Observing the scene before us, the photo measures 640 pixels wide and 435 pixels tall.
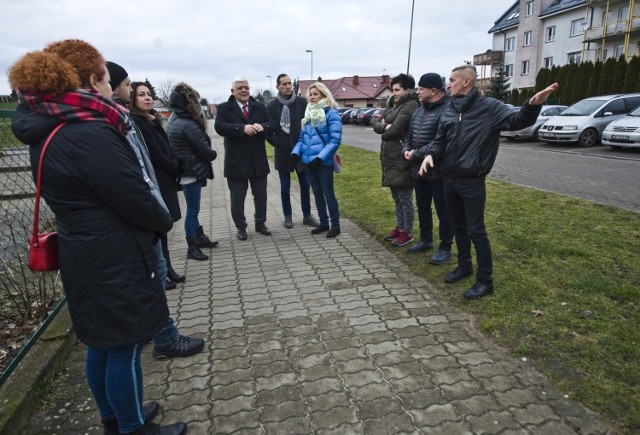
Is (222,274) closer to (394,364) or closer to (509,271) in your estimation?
(394,364)

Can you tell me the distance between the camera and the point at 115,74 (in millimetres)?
2826

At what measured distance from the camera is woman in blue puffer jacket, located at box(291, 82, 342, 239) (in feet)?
17.9

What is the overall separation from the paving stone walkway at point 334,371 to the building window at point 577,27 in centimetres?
3968

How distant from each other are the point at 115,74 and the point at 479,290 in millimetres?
3267

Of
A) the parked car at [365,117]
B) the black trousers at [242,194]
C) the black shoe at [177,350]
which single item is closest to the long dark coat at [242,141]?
the black trousers at [242,194]

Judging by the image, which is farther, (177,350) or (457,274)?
(457,274)

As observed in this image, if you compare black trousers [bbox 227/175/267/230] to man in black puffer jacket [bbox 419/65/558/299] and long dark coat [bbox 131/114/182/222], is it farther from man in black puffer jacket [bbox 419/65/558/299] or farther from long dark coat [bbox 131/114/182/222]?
man in black puffer jacket [bbox 419/65/558/299]

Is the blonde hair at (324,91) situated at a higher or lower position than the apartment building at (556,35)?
lower

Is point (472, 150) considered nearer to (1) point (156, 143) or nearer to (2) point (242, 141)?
(1) point (156, 143)

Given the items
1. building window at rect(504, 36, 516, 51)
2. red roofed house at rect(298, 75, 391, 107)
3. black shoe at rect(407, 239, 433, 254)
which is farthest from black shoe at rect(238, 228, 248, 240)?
red roofed house at rect(298, 75, 391, 107)

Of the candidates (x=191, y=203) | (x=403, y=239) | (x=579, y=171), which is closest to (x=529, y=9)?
(x=579, y=171)

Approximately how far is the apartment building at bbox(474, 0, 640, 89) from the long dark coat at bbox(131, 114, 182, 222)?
36.2m

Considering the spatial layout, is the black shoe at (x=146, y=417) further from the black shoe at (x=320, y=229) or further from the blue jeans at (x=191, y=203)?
the black shoe at (x=320, y=229)

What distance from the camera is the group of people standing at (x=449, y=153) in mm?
3539
